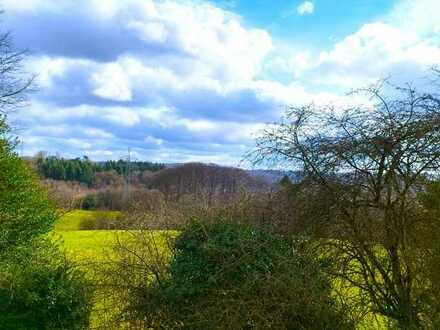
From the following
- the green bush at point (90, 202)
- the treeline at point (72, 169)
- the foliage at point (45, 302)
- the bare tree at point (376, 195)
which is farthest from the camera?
the treeline at point (72, 169)

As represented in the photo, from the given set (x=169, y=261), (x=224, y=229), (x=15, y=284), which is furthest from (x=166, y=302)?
(x=15, y=284)

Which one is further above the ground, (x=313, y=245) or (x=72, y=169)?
(x=72, y=169)

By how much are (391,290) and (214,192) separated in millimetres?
3065

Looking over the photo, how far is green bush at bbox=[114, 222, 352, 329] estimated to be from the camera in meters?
6.41

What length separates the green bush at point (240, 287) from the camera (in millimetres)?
6406

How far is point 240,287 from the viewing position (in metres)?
6.59

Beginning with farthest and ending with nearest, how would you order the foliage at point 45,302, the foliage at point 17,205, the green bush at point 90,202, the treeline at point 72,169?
the treeline at point 72,169 < the green bush at point 90,202 < the foliage at point 17,205 < the foliage at point 45,302

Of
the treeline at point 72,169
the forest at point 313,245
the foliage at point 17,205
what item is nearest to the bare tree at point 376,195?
the forest at point 313,245

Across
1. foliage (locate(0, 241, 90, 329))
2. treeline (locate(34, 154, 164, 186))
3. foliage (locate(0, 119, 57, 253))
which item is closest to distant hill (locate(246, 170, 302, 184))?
foliage (locate(0, 241, 90, 329))

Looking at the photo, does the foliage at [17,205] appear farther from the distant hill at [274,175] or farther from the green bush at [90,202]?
the green bush at [90,202]

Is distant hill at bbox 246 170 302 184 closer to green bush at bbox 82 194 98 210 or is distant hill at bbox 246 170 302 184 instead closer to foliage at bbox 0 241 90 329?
foliage at bbox 0 241 90 329

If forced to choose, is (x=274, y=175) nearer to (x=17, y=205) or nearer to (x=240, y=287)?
(x=240, y=287)

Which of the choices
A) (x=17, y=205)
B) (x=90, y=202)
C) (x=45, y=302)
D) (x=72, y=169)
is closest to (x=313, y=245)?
(x=45, y=302)

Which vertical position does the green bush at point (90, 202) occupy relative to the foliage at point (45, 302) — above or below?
above
